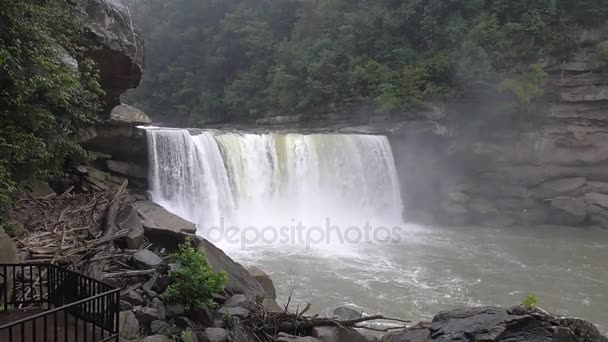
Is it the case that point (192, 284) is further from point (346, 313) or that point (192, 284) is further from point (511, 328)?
point (511, 328)

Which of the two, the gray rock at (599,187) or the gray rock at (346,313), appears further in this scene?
the gray rock at (599,187)

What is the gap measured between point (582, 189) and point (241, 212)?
1258cm

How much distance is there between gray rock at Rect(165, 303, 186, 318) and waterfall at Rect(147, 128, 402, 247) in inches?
308

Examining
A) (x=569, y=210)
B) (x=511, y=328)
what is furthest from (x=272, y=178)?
(x=511, y=328)

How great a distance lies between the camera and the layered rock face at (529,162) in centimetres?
1741

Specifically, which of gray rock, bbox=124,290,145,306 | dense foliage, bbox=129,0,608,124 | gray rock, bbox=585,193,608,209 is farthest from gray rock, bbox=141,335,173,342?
gray rock, bbox=585,193,608,209

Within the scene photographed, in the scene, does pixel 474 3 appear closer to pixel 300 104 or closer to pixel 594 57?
pixel 594 57

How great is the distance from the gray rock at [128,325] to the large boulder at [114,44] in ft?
16.3

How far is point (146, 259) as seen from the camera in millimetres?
6387

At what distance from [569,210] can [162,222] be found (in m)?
14.9

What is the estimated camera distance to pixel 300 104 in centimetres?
2434

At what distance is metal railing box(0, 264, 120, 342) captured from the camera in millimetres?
4082

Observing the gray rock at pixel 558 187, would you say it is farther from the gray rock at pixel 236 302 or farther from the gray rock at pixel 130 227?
the gray rock at pixel 130 227

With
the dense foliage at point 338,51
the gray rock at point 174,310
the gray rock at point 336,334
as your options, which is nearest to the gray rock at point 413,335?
the gray rock at point 336,334
